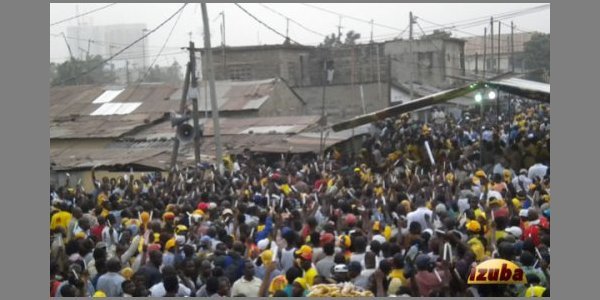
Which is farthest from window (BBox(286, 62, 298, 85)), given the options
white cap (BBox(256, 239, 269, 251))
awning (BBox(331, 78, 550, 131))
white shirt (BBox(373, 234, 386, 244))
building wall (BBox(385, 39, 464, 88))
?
white shirt (BBox(373, 234, 386, 244))

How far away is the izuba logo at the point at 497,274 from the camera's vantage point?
628cm

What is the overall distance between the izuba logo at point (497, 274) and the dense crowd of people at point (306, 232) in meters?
0.06

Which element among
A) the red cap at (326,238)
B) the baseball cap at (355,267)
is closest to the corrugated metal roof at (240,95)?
the red cap at (326,238)

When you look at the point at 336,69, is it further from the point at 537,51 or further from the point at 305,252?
the point at 305,252

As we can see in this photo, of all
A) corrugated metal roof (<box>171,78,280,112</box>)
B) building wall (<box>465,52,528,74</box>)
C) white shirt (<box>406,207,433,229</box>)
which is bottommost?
white shirt (<box>406,207,433,229</box>)

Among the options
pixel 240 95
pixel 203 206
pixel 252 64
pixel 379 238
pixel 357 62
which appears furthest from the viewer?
pixel 357 62

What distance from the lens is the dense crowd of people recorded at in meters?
6.66

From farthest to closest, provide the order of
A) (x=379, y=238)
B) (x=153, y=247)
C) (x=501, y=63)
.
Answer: (x=501, y=63) < (x=153, y=247) < (x=379, y=238)

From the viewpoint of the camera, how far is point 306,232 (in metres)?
8.55

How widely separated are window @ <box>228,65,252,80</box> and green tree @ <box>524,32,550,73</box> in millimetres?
12379

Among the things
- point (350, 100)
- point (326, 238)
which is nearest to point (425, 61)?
point (350, 100)

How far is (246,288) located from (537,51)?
31.4 metres

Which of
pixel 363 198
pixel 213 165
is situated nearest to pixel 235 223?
pixel 363 198

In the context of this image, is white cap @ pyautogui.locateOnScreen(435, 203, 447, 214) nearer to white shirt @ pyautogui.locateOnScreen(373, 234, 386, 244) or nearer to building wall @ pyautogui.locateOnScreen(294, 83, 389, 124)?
white shirt @ pyautogui.locateOnScreen(373, 234, 386, 244)
